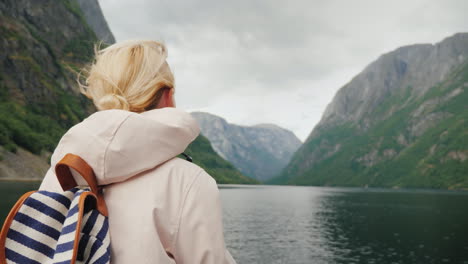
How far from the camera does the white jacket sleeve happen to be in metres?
2.14

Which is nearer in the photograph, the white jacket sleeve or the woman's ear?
the white jacket sleeve

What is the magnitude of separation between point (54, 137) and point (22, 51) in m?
40.8

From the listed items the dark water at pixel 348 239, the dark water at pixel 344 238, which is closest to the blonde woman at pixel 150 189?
the dark water at pixel 344 238

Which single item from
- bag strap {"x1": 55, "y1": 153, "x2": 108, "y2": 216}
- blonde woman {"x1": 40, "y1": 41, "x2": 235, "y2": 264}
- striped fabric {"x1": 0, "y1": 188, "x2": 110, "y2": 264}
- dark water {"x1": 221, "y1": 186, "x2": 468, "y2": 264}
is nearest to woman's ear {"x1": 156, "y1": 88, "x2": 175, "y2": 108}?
blonde woman {"x1": 40, "y1": 41, "x2": 235, "y2": 264}

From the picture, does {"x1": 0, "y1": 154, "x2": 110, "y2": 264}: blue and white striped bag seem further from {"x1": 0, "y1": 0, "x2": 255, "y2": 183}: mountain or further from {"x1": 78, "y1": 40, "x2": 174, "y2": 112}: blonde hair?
{"x1": 0, "y1": 0, "x2": 255, "y2": 183}: mountain

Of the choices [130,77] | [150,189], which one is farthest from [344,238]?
[150,189]

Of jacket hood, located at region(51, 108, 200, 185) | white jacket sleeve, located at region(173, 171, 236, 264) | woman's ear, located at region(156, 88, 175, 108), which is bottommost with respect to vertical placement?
white jacket sleeve, located at region(173, 171, 236, 264)

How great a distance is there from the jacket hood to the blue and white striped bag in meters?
0.09

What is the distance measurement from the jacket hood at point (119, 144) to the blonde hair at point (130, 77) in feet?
1.44

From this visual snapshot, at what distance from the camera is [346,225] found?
6116 centimetres

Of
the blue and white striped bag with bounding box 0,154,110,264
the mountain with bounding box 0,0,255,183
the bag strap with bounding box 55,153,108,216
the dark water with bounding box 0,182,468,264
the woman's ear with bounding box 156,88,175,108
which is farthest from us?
the mountain with bounding box 0,0,255,183

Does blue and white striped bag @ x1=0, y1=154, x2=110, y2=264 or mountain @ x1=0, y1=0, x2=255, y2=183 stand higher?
mountain @ x1=0, y1=0, x2=255, y2=183

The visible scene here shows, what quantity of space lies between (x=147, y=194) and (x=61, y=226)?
512 mm

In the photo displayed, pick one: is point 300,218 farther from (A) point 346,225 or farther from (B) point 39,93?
(B) point 39,93
